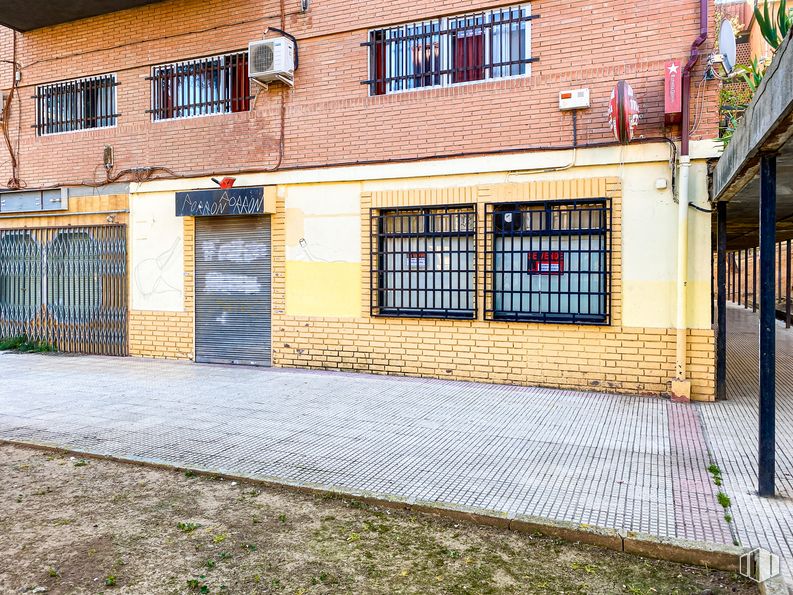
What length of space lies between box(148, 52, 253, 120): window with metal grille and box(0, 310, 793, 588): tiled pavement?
4.77 meters

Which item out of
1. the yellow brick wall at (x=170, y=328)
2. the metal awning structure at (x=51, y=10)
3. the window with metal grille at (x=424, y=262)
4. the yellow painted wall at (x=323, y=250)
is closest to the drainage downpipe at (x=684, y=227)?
the window with metal grille at (x=424, y=262)

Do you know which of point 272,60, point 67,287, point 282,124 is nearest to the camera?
point 272,60

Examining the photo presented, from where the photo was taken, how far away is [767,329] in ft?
Result: 14.8

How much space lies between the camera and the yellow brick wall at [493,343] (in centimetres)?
812

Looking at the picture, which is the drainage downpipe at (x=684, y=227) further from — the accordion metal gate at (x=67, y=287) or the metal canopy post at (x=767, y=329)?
the accordion metal gate at (x=67, y=287)

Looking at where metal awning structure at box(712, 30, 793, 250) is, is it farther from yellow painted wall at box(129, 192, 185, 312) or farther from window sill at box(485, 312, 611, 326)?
yellow painted wall at box(129, 192, 185, 312)

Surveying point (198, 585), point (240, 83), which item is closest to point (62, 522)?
point (198, 585)

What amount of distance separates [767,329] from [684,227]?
3.56 meters

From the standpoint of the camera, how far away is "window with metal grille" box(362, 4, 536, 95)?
29.2 feet

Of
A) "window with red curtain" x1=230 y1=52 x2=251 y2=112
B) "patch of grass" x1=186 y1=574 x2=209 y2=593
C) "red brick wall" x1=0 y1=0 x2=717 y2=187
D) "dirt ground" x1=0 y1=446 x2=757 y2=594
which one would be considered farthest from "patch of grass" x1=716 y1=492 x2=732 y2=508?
"window with red curtain" x1=230 y1=52 x2=251 y2=112

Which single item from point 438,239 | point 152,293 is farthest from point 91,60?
point 438,239

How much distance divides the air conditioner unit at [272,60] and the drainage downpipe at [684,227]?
5.81 meters

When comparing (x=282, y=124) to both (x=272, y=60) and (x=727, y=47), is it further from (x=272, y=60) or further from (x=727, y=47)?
(x=727, y=47)

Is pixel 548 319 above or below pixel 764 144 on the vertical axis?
below
